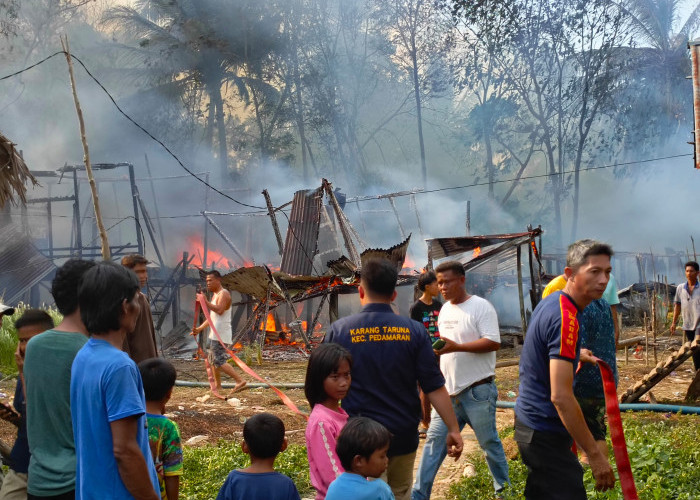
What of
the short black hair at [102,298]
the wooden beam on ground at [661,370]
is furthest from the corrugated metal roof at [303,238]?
the short black hair at [102,298]

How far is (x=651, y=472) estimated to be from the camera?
19.2ft

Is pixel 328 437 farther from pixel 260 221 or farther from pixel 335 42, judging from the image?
pixel 335 42

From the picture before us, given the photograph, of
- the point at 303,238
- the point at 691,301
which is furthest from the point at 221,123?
the point at 691,301

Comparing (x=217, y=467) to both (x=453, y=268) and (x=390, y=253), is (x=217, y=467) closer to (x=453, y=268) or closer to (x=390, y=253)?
(x=453, y=268)

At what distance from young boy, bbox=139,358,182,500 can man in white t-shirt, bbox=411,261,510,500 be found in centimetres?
236

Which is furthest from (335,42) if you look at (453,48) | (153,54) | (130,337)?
(130,337)

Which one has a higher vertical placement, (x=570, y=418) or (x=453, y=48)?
(x=453, y=48)

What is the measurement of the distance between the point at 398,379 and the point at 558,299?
3.25 ft

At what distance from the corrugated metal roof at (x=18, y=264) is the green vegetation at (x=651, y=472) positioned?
17114 mm

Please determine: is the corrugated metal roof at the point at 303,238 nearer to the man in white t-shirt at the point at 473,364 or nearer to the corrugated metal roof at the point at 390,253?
the corrugated metal roof at the point at 390,253

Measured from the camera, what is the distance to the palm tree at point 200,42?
4134 cm

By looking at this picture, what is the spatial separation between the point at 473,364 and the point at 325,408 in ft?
7.71

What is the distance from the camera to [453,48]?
41312 millimetres

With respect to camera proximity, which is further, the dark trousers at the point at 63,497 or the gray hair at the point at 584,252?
the gray hair at the point at 584,252
